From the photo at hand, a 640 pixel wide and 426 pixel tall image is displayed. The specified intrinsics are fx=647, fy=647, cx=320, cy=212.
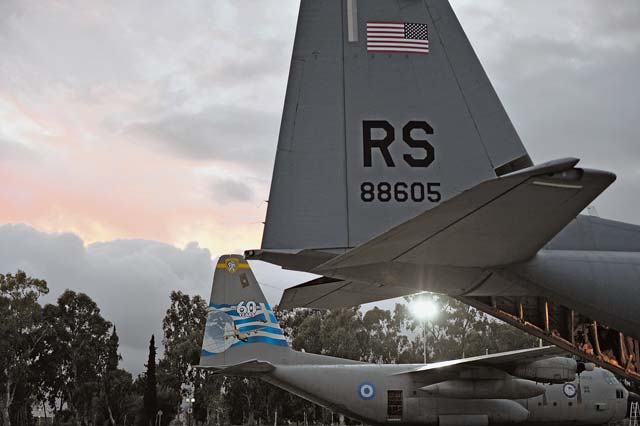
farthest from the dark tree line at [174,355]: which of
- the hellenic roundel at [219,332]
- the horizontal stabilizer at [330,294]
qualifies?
the horizontal stabilizer at [330,294]

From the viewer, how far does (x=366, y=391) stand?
20188 mm

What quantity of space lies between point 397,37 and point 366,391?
15.1m

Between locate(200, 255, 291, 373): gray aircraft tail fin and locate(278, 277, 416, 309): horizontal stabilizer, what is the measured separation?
14.2m

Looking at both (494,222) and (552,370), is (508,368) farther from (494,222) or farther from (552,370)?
(494,222)

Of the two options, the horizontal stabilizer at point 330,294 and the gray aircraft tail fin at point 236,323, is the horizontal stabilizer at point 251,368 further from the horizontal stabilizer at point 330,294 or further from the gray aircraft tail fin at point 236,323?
the horizontal stabilizer at point 330,294

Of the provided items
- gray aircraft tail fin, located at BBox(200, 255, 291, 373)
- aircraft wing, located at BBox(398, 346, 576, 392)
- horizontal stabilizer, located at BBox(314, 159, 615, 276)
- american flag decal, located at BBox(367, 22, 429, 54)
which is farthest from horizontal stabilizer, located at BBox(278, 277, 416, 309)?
gray aircraft tail fin, located at BBox(200, 255, 291, 373)

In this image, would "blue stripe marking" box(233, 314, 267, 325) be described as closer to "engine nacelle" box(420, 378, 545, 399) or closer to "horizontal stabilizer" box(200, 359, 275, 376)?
"horizontal stabilizer" box(200, 359, 275, 376)

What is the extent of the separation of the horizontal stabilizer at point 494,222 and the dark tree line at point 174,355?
152 ft

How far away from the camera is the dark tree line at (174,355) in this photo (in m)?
50.1

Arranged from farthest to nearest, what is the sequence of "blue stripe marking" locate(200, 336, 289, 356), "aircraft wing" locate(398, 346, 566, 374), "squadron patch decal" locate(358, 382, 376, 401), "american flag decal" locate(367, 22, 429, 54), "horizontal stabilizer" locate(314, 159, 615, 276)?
"blue stripe marking" locate(200, 336, 289, 356), "squadron patch decal" locate(358, 382, 376, 401), "aircraft wing" locate(398, 346, 566, 374), "american flag decal" locate(367, 22, 429, 54), "horizontal stabilizer" locate(314, 159, 615, 276)

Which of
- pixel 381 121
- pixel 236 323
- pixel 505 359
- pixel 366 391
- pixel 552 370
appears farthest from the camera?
pixel 236 323

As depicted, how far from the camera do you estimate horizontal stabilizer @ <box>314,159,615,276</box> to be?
442cm

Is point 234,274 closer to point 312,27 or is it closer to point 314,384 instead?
point 314,384

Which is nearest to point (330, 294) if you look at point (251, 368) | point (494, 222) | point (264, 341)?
point (494, 222)
